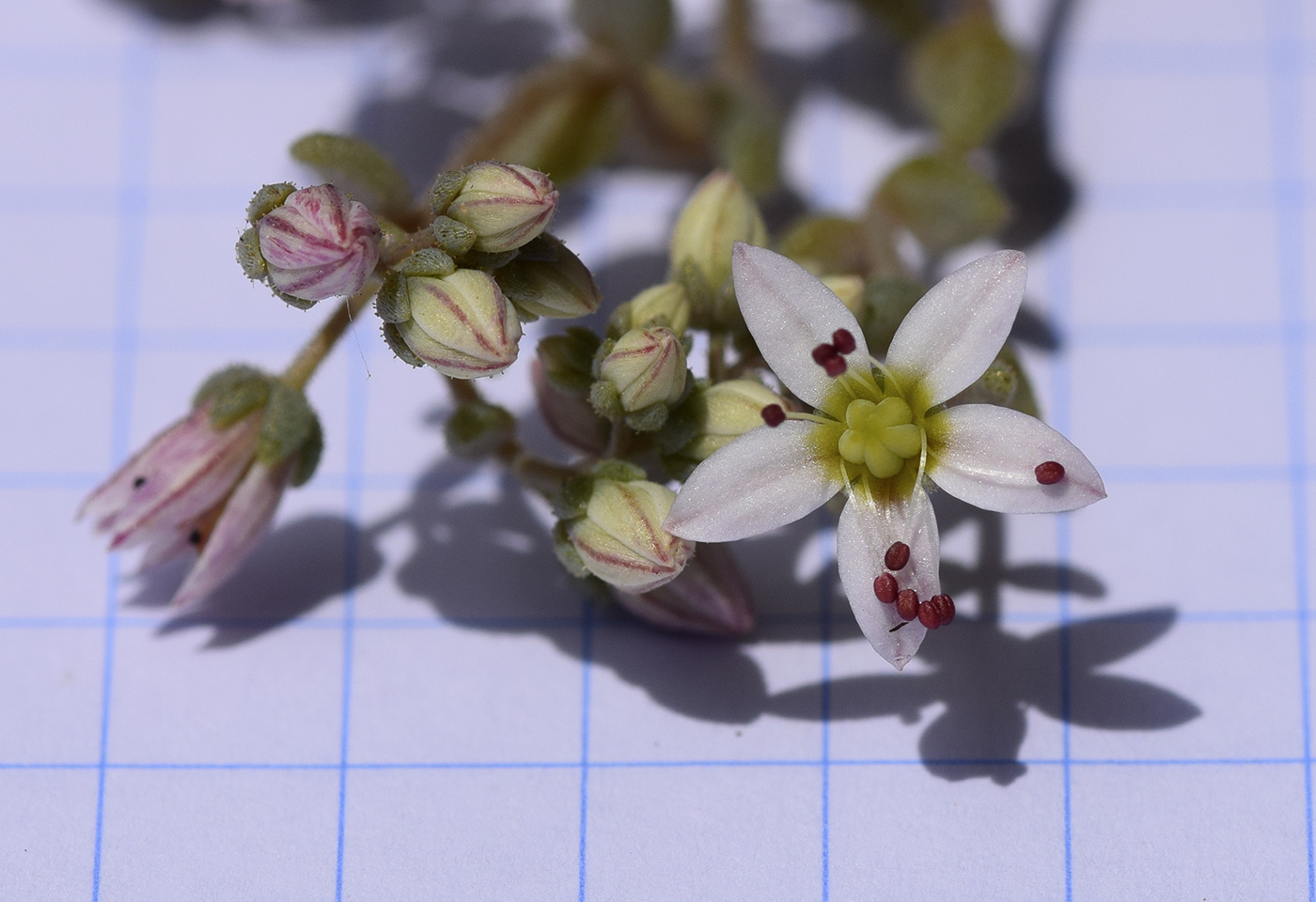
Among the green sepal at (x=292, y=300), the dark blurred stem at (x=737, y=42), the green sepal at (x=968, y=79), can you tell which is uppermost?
the dark blurred stem at (x=737, y=42)

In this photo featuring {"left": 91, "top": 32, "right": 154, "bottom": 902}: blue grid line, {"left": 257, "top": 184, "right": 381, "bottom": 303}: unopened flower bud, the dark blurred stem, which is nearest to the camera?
{"left": 257, "top": 184, "right": 381, "bottom": 303}: unopened flower bud

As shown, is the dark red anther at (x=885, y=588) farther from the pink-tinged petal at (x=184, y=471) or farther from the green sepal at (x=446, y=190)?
the pink-tinged petal at (x=184, y=471)

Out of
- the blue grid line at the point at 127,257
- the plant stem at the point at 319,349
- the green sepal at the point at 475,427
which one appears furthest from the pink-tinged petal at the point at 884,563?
the blue grid line at the point at 127,257

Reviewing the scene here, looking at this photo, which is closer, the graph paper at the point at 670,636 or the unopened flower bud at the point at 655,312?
the unopened flower bud at the point at 655,312

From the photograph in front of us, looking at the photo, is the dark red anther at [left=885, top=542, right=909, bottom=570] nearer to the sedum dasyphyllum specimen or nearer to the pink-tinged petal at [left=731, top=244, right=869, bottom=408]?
the sedum dasyphyllum specimen

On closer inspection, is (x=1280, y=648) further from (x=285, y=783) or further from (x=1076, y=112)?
(x=285, y=783)

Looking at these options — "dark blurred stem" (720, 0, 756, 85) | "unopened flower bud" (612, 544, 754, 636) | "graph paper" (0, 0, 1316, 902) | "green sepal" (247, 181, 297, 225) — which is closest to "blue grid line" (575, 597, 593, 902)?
"graph paper" (0, 0, 1316, 902)

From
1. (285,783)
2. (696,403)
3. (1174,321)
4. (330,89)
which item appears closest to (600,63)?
(330,89)
